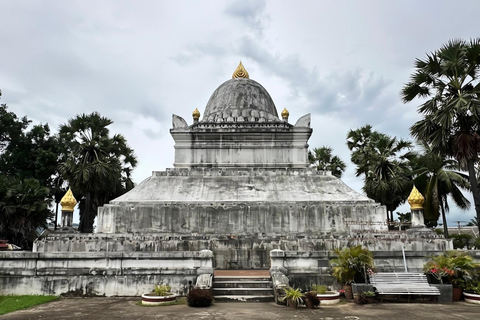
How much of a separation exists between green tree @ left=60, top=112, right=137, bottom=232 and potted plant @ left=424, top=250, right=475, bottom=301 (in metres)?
21.3

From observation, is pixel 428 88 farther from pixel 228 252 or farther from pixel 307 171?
pixel 228 252

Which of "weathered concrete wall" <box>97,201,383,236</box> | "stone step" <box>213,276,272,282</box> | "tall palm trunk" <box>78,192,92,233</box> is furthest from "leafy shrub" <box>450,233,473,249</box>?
"tall palm trunk" <box>78,192,92,233</box>

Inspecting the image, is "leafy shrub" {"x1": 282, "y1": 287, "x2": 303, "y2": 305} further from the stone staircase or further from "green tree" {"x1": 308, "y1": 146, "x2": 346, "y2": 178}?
"green tree" {"x1": 308, "y1": 146, "x2": 346, "y2": 178}

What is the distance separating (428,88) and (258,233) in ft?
36.4

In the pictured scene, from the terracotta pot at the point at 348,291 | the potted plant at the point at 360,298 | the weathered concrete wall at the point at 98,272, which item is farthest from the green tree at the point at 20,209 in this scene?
the potted plant at the point at 360,298

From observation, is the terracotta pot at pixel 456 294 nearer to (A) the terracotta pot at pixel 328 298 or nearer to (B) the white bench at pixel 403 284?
(B) the white bench at pixel 403 284

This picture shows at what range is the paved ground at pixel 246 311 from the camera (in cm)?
943

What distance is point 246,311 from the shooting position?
1010cm

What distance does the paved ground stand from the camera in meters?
9.43

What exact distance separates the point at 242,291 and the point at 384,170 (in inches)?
769

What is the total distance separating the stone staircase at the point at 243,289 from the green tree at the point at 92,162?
53.3ft

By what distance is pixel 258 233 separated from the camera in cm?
1936

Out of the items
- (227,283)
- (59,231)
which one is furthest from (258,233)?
(59,231)

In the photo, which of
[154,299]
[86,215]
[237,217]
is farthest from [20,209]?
[154,299]
